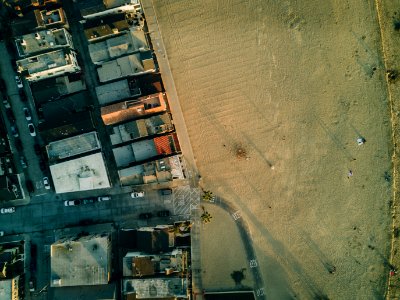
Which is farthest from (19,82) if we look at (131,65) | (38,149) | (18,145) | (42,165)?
(131,65)

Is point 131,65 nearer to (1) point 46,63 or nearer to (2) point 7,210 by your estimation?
(1) point 46,63

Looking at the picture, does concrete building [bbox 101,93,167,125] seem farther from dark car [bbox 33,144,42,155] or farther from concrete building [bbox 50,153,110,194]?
dark car [bbox 33,144,42,155]

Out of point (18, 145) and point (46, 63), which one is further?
point (18, 145)

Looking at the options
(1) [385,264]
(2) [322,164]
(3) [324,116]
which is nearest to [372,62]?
(3) [324,116]

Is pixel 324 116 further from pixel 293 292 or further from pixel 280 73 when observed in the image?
pixel 293 292

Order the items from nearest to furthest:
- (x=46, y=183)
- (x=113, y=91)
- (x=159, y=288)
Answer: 1. (x=159, y=288)
2. (x=113, y=91)
3. (x=46, y=183)

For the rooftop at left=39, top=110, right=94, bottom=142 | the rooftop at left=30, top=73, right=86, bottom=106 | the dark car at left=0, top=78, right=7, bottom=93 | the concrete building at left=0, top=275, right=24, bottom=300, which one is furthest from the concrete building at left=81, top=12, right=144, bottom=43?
the concrete building at left=0, top=275, right=24, bottom=300

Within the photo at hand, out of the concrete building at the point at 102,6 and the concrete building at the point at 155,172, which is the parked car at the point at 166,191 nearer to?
the concrete building at the point at 155,172
